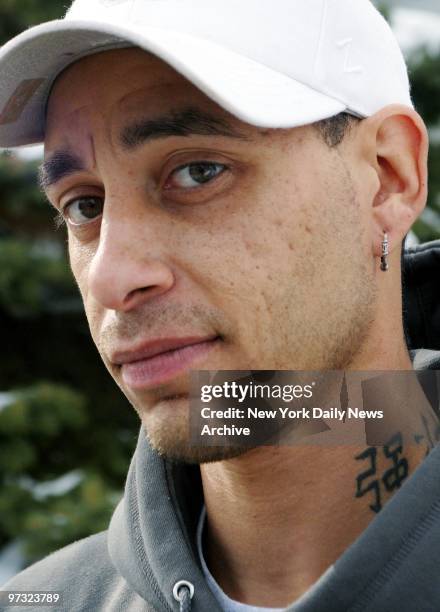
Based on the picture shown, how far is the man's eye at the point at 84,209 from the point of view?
7.04ft

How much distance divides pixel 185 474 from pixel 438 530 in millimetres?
807

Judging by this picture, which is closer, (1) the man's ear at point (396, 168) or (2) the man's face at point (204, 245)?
(2) the man's face at point (204, 245)

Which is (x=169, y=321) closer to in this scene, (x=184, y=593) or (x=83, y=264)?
(x=83, y=264)

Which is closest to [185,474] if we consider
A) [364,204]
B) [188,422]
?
[188,422]

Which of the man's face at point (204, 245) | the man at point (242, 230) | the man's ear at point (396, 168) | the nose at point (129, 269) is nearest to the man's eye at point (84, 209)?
the man at point (242, 230)

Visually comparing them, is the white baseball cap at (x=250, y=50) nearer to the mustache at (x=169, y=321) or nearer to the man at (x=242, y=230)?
the man at (x=242, y=230)

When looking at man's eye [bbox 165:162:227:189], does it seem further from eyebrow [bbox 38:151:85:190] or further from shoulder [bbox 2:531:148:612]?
shoulder [bbox 2:531:148:612]

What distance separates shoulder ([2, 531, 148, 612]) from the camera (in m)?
2.27

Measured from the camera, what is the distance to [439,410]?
6.82 ft

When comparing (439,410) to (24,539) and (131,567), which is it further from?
(24,539)

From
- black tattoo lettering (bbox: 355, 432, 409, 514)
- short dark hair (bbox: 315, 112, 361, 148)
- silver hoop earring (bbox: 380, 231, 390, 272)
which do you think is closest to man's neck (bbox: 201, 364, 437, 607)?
black tattoo lettering (bbox: 355, 432, 409, 514)

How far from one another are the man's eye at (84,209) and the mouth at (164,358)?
0.38m

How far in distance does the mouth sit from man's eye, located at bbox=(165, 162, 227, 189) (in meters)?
0.31

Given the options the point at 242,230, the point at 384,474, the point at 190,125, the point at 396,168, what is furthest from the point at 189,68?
the point at 384,474
